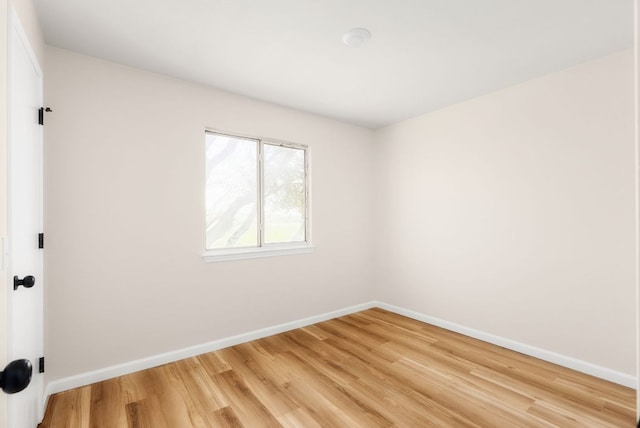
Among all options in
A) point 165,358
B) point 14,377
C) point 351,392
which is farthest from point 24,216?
point 351,392

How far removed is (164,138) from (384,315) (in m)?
3.38

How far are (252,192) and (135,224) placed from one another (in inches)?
48.0

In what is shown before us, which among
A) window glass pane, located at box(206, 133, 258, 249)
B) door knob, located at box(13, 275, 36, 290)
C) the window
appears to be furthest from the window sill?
door knob, located at box(13, 275, 36, 290)

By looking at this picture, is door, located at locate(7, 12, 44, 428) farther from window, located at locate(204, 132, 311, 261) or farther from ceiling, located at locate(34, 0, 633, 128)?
window, located at locate(204, 132, 311, 261)

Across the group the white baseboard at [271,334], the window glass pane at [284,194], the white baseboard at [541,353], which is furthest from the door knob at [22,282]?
the white baseboard at [541,353]

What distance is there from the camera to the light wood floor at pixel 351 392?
194cm

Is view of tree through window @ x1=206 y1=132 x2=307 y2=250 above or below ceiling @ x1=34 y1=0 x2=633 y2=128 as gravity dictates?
below

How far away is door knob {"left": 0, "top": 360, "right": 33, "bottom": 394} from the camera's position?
0.75 meters

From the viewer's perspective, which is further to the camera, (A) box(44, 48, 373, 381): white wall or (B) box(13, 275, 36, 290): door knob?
(A) box(44, 48, 373, 381): white wall

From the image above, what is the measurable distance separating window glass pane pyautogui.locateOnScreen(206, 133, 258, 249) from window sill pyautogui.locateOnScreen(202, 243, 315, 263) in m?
0.11

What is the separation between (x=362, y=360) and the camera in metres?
2.75

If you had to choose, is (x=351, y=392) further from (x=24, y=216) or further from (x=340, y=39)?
(x=340, y=39)

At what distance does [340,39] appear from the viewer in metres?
2.19

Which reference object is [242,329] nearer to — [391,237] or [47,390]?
[47,390]
